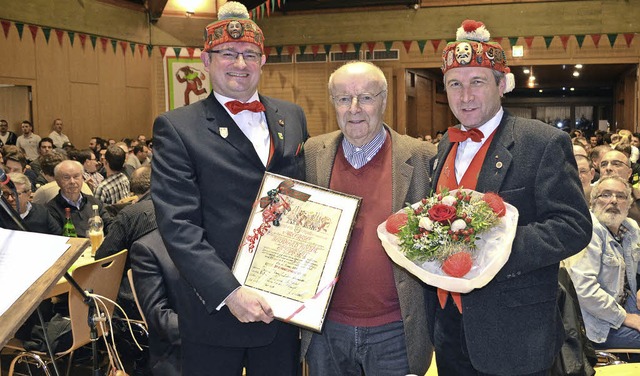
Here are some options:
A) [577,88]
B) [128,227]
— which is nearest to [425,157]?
[128,227]

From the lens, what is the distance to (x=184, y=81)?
14.7 metres

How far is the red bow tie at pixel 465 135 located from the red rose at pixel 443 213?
0.36 meters

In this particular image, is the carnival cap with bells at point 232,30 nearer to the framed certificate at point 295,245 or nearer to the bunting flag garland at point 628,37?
the framed certificate at point 295,245

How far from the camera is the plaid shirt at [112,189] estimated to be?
22.3 feet

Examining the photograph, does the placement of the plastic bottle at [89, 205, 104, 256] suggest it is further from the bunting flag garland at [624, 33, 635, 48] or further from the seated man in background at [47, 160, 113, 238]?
the bunting flag garland at [624, 33, 635, 48]

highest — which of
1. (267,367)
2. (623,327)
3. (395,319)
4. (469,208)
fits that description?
(469,208)

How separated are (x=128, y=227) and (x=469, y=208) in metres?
2.86

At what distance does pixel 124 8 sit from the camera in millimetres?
14047

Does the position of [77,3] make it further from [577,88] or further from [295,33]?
[577,88]

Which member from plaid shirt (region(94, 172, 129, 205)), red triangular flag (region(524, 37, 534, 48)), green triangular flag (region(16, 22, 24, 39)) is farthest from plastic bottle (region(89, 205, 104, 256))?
red triangular flag (region(524, 37, 534, 48))

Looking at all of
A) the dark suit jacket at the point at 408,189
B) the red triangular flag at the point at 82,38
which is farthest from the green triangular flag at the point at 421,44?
the dark suit jacket at the point at 408,189

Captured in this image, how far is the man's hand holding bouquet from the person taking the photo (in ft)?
5.82

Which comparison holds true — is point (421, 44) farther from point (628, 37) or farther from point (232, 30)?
point (232, 30)

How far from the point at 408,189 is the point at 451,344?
555mm
